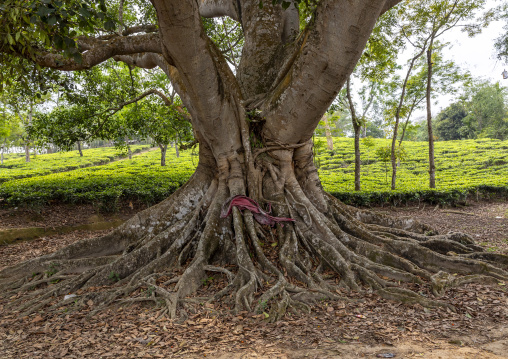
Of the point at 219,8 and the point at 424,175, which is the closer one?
the point at 219,8

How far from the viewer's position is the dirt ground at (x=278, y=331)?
2338 millimetres

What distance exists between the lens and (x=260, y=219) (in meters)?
4.41

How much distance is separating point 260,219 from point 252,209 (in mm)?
217

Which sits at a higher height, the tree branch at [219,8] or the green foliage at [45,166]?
the tree branch at [219,8]

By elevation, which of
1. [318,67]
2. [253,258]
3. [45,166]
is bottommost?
[253,258]

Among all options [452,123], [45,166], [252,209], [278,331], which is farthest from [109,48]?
[452,123]

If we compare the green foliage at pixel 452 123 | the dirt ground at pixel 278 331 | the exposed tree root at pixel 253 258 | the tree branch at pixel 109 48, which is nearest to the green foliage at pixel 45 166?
the tree branch at pixel 109 48

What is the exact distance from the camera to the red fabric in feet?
14.1

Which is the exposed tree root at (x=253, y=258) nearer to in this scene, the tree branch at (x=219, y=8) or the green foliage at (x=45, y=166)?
the tree branch at (x=219, y=8)

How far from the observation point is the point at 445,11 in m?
10.2

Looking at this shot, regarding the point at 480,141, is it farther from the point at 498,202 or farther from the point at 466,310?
the point at 466,310

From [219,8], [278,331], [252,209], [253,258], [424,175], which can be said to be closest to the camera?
[278,331]

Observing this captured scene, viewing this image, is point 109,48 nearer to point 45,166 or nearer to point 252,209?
point 252,209

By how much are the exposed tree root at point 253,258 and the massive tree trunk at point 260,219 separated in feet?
0.06
